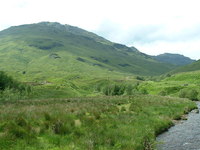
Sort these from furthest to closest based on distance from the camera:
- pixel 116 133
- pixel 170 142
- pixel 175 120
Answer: pixel 175 120
pixel 170 142
pixel 116 133

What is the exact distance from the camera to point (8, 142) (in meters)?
14.7

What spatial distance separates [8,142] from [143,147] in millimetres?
9896

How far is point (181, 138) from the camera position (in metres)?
25.6

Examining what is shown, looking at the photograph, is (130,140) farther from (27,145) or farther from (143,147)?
(27,145)

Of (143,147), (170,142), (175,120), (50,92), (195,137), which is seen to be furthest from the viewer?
(50,92)

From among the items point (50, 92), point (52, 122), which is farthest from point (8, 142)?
point (50, 92)

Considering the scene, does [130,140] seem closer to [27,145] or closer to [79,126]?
[79,126]

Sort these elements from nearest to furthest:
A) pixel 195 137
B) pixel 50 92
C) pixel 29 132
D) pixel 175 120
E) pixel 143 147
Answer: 1. pixel 29 132
2. pixel 143 147
3. pixel 195 137
4. pixel 175 120
5. pixel 50 92

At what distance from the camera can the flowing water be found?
21984 millimetres

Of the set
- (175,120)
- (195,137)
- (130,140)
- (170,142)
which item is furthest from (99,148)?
(175,120)

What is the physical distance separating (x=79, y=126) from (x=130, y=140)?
14.6 ft

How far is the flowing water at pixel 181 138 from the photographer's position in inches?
866

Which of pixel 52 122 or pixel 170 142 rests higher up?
pixel 52 122

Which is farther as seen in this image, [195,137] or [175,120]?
[175,120]
